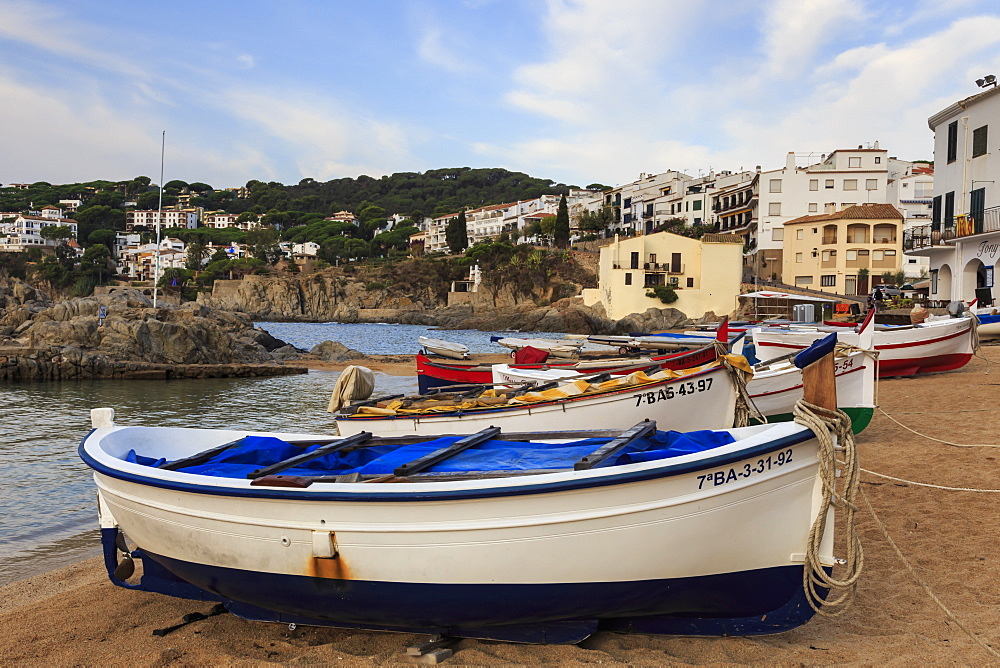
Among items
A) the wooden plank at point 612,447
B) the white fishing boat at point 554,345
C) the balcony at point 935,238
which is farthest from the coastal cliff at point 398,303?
the wooden plank at point 612,447

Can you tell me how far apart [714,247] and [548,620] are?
61857mm

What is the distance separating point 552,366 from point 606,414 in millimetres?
6111

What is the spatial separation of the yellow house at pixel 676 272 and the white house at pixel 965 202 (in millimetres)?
29349

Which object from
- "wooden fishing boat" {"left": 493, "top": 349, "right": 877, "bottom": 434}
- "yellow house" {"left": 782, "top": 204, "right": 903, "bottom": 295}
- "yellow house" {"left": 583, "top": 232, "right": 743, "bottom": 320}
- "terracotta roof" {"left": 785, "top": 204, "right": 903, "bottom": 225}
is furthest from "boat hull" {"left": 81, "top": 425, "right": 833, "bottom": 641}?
"yellow house" {"left": 583, "top": 232, "right": 743, "bottom": 320}

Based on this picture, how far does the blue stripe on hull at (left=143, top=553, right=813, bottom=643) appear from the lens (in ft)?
15.1

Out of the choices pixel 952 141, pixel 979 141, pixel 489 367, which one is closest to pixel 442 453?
pixel 489 367

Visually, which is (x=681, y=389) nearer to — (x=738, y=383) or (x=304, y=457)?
(x=738, y=383)

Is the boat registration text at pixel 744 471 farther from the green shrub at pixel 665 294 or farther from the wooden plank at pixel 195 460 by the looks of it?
the green shrub at pixel 665 294

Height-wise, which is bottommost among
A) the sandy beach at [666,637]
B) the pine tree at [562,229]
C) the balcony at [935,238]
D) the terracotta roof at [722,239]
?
the sandy beach at [666,637]

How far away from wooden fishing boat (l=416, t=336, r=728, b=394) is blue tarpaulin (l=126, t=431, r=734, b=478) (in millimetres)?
6138

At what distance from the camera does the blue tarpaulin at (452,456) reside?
526 centimetres

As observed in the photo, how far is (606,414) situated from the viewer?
955cm

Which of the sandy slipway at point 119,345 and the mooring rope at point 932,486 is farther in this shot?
the sandy slipway at point 119,345

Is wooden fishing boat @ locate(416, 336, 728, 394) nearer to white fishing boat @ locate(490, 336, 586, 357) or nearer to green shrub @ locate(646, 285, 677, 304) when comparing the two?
white fishing boat @ locate(490, 336, 586, 357)
